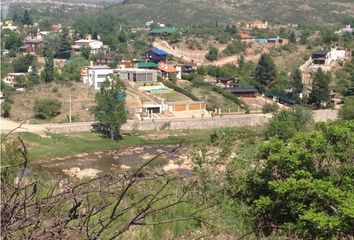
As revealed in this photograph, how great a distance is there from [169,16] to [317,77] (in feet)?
94.6

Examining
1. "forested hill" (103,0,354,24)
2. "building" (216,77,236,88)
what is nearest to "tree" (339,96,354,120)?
"building" (216,77,236,88)

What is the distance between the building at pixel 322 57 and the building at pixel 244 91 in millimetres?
5236

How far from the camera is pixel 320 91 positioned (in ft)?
60.5

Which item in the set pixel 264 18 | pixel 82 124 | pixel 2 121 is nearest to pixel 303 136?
pixel 82 124

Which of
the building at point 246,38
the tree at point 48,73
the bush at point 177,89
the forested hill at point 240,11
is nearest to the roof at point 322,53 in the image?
the building at point 246,38

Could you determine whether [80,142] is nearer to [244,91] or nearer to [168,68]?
[244,91]

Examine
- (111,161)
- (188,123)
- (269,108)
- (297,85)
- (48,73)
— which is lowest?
(111,161)

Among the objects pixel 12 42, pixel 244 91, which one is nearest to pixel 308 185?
pixel 244 91

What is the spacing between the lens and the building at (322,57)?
75.4ft

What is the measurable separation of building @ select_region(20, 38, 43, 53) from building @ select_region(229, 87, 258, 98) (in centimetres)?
1109

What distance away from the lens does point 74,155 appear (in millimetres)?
13414

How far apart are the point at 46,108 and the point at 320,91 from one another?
9508 mm

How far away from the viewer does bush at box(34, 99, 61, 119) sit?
15.7m

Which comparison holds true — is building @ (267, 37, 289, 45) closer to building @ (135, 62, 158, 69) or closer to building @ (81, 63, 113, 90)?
building @ (135, 62, 158, 69)
